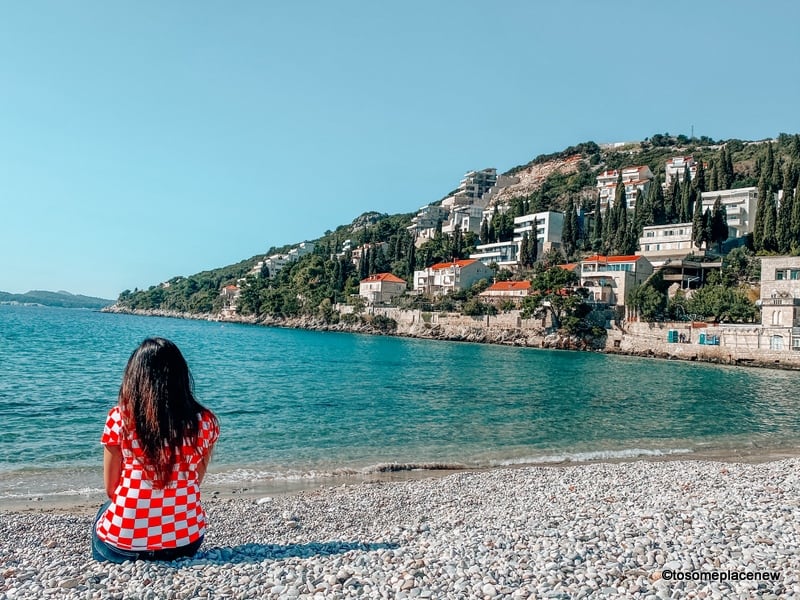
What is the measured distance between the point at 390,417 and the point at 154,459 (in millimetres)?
16266

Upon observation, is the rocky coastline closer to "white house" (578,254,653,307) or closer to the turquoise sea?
"white house" (578,254,653,307)

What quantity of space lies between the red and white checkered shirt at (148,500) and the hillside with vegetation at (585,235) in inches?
2480

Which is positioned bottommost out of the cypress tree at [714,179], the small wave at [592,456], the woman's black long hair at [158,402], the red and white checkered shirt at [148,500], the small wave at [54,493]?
the small wave at [592,456]

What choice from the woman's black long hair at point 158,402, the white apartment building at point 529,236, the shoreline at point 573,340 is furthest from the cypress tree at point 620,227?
the woman's black long hair at point 158,402

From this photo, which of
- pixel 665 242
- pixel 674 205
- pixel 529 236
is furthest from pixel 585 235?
pixel 665 242

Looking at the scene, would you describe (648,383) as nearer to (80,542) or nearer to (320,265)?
(80,542)

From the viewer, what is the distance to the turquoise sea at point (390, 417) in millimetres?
14000

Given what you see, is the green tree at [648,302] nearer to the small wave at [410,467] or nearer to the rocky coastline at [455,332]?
the rocky coastline at [455,332]

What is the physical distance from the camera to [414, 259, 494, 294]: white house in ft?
295

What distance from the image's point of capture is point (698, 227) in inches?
2908

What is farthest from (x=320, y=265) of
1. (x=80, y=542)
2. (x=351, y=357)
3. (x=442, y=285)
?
(x=80, y=542)

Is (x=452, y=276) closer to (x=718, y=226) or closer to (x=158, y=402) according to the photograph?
(x=718, y=226)

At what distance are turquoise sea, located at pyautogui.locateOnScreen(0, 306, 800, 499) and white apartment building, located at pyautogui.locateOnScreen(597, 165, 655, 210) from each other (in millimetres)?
71287

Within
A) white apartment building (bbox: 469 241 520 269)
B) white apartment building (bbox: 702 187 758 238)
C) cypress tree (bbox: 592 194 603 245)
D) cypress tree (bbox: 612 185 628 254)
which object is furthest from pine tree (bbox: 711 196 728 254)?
white apartment building (bbox: 469 241 520 269)
